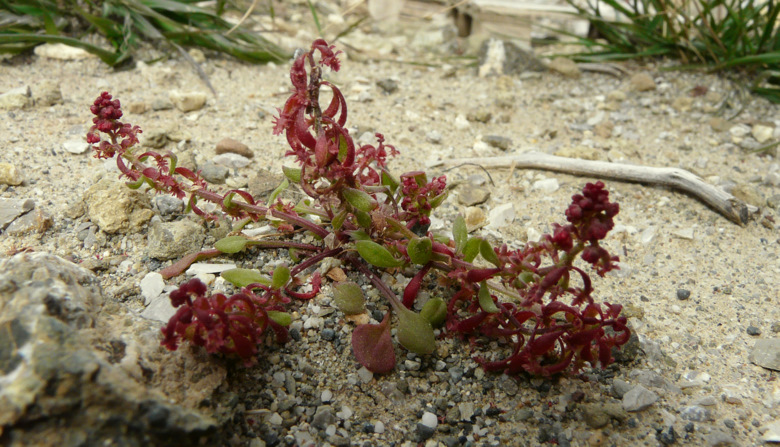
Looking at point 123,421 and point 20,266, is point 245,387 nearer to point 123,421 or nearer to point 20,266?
point 123,421

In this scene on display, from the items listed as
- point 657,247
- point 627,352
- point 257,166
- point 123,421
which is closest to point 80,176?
point 257,166

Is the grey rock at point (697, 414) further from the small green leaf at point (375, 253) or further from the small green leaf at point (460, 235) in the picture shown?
the small green leaf at point (375, 253)

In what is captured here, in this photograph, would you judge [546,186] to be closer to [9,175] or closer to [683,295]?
[683,295]

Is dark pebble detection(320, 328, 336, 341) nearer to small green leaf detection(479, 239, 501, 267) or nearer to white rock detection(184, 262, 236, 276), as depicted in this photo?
white rock detection(184, 262, 236, 276)

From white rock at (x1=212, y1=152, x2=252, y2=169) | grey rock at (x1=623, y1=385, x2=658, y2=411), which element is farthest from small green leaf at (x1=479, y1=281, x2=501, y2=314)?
white rock at (x1=212, y1=152, x2=252, y2=169)

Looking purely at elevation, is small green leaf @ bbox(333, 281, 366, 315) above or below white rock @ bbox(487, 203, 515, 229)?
below

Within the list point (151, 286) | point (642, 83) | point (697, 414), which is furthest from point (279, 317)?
point (642, 83)
